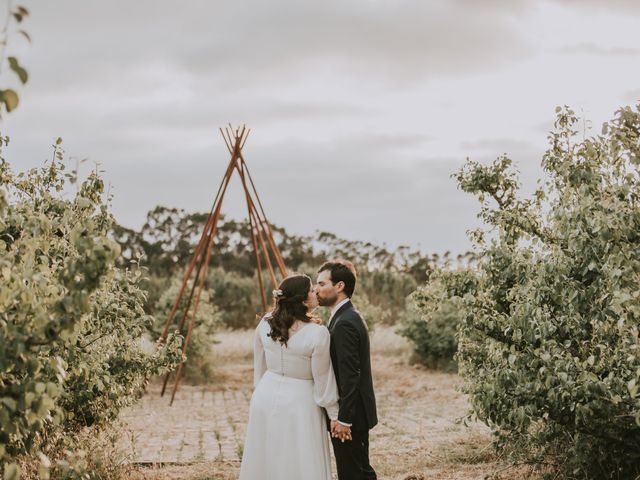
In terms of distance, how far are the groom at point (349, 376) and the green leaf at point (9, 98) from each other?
2785 millimetres

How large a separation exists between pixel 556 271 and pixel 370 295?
21.3 metres

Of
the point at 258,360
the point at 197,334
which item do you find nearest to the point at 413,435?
the point at 258,360

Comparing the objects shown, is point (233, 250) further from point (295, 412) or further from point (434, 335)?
point (295, 412)

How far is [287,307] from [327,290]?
1.22ft

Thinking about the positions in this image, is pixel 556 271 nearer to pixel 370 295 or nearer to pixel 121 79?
pixel 121 79

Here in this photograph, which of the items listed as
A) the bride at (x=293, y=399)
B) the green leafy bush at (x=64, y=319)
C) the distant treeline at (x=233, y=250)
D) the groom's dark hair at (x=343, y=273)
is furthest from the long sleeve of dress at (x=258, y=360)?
the distant treeline at (x=233, y=250)

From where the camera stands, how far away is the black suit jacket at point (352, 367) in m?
4.60

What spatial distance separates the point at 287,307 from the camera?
471 cm

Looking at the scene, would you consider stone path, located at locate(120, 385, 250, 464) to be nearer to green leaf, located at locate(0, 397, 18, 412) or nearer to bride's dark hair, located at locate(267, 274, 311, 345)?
bride's dark hair, located at locate(267, 274, 311, 345)

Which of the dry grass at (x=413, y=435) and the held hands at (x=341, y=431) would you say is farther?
the dry grass at (x=413, y=435)

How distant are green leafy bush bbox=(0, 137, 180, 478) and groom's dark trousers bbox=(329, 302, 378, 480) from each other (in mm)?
1524

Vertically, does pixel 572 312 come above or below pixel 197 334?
above

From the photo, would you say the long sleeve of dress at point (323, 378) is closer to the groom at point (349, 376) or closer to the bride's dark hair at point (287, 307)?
the groom at point (349, 376)

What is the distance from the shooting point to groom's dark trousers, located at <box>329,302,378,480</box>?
4.65 metres
